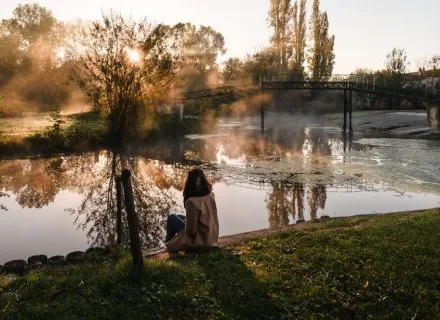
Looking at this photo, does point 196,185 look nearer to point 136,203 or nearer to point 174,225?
point 174,225

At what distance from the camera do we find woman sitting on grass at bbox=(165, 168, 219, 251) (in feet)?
27.8

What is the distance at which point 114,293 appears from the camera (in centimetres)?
658

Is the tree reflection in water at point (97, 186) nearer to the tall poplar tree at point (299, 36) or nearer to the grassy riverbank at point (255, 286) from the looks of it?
the grassy riverbank at point (255, 286)

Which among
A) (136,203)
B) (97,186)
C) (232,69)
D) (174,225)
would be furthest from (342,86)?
(174,225)

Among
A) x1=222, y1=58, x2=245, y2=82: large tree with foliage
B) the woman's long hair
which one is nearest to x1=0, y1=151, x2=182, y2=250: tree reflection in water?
the woman's long hair

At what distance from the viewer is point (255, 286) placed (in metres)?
7.03

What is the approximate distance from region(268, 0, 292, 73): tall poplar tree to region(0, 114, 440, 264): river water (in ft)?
136

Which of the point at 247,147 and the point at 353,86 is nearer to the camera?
the point at 247,147

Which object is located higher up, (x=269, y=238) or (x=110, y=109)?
(x=110, y=109)

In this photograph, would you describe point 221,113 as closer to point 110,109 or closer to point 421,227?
point 110,109

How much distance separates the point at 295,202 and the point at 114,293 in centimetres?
1150

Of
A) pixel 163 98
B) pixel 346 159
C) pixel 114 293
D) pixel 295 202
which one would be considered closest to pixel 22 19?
pixel 163 98

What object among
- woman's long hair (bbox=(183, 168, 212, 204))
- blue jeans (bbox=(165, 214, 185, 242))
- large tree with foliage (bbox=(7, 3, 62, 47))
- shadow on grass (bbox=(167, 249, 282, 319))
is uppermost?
large tree with foliage (bbox=(7, 3, 62, 47))

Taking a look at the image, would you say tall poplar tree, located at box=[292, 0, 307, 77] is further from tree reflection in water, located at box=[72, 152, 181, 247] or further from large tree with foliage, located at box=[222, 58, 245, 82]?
tree reflection in water, located at box=[72, 152, 181, 247]
